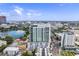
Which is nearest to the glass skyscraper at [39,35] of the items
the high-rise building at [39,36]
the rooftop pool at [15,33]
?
the high-rise building at [39,36]

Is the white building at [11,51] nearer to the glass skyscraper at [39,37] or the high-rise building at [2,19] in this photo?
the glass skyscraper at [39,37]

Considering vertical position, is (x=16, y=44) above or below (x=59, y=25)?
below

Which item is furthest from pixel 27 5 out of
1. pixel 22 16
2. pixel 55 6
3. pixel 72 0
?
pixel 72 0

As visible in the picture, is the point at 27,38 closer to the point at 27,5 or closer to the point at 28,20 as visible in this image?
the point at 28,20

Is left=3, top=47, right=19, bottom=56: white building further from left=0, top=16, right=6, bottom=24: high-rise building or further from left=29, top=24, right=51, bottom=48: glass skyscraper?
left=0, top=16, right=6, bottom=24: high-rise building

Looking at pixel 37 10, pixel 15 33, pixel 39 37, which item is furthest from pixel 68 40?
pixel 15 33

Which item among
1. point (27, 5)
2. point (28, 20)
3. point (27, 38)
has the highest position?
point (27, 5)

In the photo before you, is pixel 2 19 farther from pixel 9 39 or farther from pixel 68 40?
pixel 68 40
